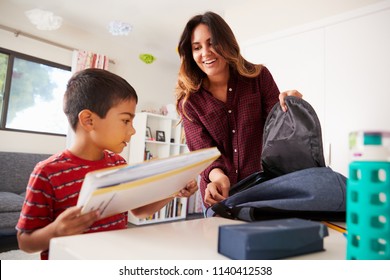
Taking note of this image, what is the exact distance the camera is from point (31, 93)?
3500 millimetres

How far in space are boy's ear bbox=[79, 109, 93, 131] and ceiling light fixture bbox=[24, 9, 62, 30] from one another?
111 inches

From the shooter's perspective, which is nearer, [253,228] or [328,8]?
[253,228]

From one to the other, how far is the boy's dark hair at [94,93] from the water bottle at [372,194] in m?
0.68

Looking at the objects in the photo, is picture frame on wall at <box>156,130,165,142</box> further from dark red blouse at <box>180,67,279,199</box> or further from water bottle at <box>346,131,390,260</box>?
water bottle at <box>346,131,390,260</box>

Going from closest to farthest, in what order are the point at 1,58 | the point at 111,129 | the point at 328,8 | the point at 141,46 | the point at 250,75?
the point at 111,129 < the point at 250,75 < the point at 328,8 < the point at 1,58 < the point at 141,46

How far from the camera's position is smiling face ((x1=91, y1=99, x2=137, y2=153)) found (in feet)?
2.71

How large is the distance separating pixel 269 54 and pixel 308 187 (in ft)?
7.51

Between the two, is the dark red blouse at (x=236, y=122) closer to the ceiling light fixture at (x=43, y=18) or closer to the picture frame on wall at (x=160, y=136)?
the ceiling light fixture at (x=43, y=18)

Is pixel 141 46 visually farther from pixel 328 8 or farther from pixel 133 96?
pixel 133 96

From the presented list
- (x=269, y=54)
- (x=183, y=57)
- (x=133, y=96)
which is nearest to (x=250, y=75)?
(x=183, y=57)

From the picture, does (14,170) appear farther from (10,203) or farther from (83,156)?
(83,156)

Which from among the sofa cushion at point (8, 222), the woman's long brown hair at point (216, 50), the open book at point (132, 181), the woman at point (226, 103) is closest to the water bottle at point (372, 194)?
the open book at point (132, 181)

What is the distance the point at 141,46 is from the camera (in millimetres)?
4387

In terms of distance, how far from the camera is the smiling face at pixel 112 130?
83 cm
